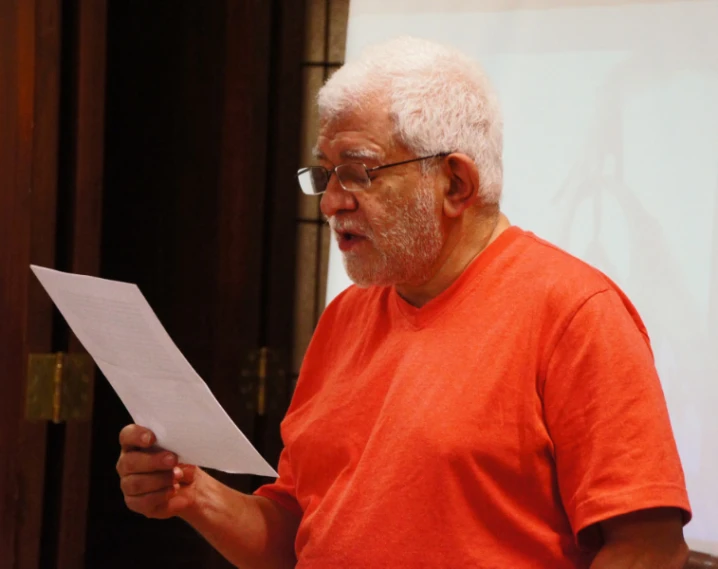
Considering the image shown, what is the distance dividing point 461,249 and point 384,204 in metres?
0.11

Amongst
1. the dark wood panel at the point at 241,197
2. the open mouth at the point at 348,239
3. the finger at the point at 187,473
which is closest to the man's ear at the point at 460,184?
the open mouth at the point at 348,239

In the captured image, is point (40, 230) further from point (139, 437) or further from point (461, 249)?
point (461, 249)

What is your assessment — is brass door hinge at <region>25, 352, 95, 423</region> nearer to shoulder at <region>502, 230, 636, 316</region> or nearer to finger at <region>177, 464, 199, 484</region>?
finger at <region>177, 464, 199, 484</region>

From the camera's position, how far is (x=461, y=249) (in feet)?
3.92

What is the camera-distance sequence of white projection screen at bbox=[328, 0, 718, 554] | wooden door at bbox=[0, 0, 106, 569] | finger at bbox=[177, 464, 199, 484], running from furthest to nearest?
wooden door at bbox=[0, 0, 106, 569], white projection screen at bbox=[328, 0, 718, 554], finger at bbox=[177, 464, 199, 484]

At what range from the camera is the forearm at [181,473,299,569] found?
1.30m

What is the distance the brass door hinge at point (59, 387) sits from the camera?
1674 millimetres

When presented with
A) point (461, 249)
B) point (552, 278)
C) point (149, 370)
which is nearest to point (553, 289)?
point (552, 278)

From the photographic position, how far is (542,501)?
1057mm

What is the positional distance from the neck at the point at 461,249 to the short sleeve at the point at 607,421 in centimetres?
19

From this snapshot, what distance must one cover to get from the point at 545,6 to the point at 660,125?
0.29 meters

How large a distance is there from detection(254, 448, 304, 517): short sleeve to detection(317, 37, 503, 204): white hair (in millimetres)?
485

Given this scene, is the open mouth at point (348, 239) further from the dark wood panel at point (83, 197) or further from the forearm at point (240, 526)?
the dark wood panel at point (83, 197)

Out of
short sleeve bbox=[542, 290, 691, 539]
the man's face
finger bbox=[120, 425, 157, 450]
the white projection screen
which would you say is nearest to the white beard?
the man's face
